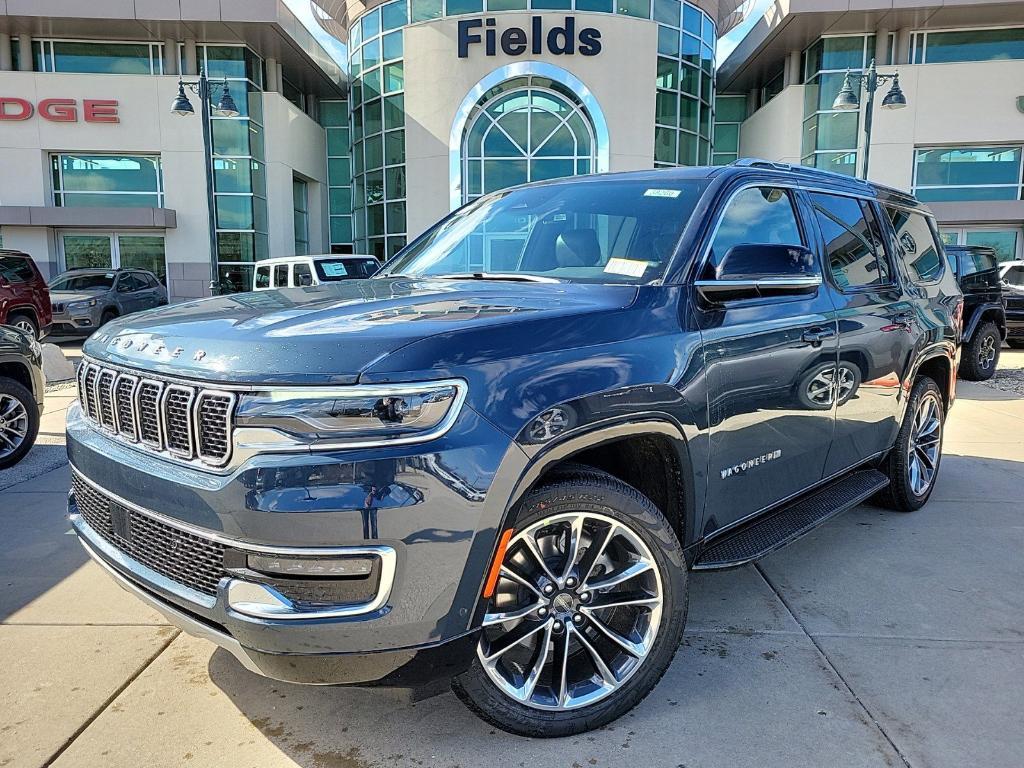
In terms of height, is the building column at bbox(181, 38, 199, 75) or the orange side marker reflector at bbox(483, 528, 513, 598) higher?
the building column at bbox(181, 38, 199, 75)

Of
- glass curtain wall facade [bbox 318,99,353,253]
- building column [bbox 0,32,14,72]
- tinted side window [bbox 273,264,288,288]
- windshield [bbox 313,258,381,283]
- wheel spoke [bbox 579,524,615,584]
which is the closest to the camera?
wheel spoke [bbox 579,524,615,584]

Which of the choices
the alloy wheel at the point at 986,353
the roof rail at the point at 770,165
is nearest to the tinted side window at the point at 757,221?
the roof rail at the point at 770,165

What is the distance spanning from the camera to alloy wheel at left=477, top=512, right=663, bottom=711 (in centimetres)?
239

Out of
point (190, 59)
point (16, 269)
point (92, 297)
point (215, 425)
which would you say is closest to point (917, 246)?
point (215, 425)

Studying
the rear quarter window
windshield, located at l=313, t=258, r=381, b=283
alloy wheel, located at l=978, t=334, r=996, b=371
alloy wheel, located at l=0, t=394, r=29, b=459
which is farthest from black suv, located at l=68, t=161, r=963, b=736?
windshield, located at l=313, t=258, r=381, b=283

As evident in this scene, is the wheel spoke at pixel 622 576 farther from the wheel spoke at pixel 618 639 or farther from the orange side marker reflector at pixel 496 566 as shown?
the orange side marker reflector at pixel 496 566

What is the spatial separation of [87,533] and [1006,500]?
18.0 feet

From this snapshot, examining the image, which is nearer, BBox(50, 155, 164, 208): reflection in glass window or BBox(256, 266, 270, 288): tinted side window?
→ BBox(256, 266, 270, 288): tinted side window

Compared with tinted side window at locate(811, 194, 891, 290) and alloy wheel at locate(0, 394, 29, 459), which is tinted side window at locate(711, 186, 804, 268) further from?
alloy wheel at locate(0, 394, 29, 459)

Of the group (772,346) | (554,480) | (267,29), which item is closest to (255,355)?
(554,480)

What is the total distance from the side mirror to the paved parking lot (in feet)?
4.80

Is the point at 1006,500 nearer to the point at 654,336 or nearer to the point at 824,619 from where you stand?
the point at 824,619

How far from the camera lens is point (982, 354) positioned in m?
10.9

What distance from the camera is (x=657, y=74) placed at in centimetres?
2442
